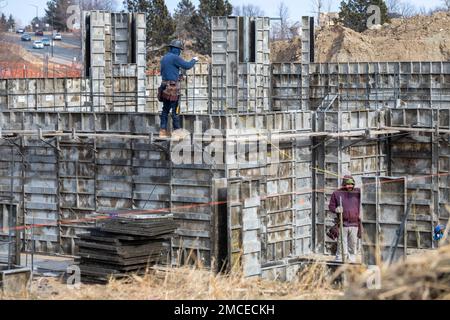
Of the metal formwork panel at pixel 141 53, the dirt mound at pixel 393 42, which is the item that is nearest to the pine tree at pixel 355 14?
the dirt mound at pixel 393 42

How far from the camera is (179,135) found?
68.4 feet

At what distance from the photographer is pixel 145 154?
849 inches

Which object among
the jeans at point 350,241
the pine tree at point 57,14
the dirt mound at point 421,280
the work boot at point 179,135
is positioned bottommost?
the jeans at point 350,241

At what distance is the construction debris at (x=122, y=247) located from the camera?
57.4 feet

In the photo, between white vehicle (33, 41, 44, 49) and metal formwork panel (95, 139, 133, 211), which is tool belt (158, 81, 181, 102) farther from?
white vehicle (33, 41, 44, 49)

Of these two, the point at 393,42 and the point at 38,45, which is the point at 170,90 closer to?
the point at 393,42

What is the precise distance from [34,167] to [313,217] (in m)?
5.95

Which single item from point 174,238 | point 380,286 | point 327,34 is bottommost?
point 174,238

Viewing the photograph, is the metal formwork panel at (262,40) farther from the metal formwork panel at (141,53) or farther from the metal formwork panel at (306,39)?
the metal formwork panel at (141,53)

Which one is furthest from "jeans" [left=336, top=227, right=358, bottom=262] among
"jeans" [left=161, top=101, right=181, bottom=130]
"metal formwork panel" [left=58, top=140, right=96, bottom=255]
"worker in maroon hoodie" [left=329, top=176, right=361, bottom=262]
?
"metal formwork panel" [left=58, top=140, right=96, bottom=255]

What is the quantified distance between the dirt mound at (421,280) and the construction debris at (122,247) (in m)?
8.89

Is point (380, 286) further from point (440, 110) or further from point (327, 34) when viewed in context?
point (327, 34)

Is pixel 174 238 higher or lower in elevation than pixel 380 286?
lower

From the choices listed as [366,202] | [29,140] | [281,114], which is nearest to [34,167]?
[29,140]
